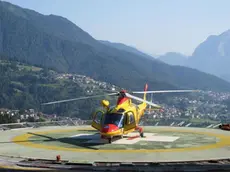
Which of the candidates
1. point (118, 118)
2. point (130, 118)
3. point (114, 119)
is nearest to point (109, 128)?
Result: point (114, 119)

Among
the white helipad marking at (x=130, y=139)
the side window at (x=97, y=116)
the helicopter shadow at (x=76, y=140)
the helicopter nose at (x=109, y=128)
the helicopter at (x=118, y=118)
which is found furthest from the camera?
the side window at (x=97, y=116)

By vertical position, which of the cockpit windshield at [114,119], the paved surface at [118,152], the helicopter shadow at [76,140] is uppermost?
the cockpit windshield at [114,119]

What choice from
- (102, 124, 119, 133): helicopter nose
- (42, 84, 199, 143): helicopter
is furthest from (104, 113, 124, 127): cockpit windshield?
(102, 124, 119, 133): helicopter nose

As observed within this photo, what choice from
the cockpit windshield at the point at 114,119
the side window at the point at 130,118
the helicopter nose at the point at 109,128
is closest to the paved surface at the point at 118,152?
the helicopter nose at the point at 109,128

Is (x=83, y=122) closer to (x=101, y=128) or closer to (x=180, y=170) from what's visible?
(x=101, y=128)

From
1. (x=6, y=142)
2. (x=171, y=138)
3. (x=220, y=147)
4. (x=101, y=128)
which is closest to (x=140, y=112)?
(x=171, y=138)

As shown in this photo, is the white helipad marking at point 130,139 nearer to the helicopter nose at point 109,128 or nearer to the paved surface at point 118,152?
the paved surface at point 118,152

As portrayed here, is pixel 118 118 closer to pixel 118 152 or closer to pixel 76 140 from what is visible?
pixel 76 140

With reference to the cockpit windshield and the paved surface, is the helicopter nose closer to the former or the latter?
the cockpit windshield
